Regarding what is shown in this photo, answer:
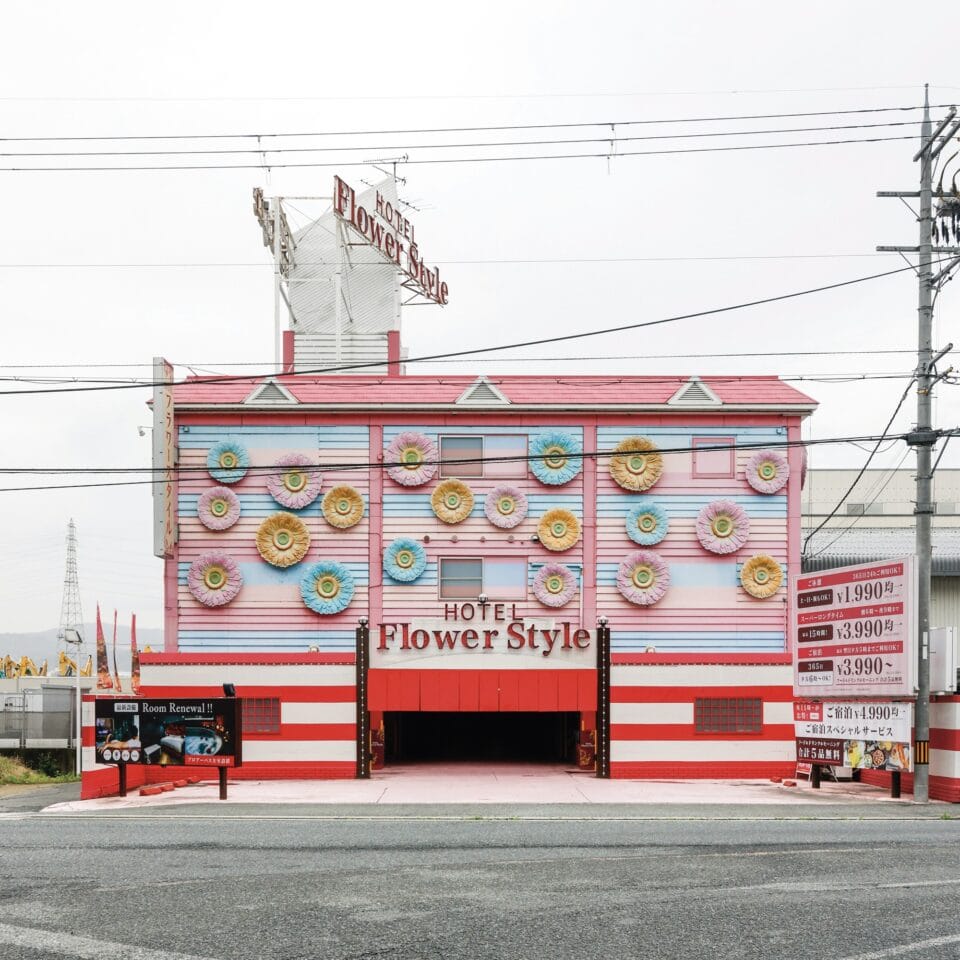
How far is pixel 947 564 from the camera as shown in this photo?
145 ft

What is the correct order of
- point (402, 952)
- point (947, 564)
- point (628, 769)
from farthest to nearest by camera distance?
point (947, 564) < point (628, 769) < point (402, 952)

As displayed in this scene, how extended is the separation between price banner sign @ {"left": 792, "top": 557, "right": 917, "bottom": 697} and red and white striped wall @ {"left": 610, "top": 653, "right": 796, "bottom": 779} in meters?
2.05

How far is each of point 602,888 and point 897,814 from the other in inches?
401

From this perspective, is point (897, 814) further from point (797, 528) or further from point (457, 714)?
point (457, 714)

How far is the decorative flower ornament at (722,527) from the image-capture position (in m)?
29.1

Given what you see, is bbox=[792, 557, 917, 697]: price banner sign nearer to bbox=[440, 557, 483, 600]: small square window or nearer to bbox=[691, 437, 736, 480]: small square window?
bbox=[691, 437, 736, 480]: small square window

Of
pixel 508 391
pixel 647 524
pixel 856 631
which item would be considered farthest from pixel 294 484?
pixel 856 631

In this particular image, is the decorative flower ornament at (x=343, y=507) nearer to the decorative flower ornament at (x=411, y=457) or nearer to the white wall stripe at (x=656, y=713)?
the decorative flower ornament at (x=411, y=457)

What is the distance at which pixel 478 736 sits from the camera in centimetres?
3544

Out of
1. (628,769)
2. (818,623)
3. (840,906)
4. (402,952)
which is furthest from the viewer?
(628,769)

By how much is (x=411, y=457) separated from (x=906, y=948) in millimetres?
20972

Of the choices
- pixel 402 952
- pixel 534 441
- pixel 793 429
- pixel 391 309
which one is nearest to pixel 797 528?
pixel 793 429

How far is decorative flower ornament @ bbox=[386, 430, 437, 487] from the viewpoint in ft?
95.9

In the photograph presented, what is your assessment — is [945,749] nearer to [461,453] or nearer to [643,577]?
[643,577]
